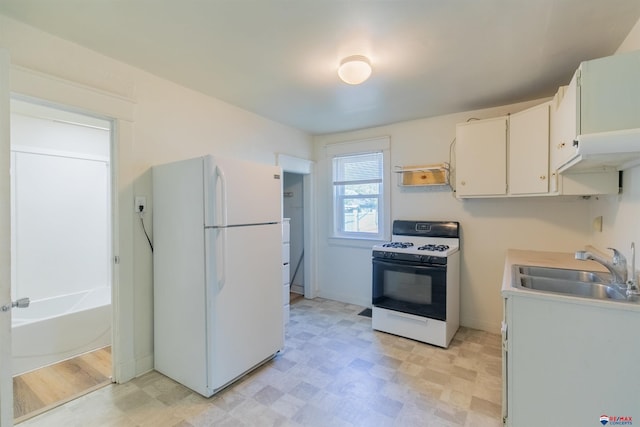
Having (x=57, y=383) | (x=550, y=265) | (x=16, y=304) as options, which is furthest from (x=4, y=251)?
(x=550, y=265)

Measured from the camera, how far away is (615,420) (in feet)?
4.35

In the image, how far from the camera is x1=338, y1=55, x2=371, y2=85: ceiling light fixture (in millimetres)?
2053

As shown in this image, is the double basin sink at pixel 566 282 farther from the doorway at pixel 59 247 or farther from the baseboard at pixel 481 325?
the doorway at pixel 59 247

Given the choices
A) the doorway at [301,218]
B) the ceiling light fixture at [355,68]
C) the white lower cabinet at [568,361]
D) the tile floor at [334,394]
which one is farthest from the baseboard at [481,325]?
the ceiling light fixture at [355,68]

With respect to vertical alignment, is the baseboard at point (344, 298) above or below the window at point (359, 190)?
below

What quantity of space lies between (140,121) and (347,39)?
176cm

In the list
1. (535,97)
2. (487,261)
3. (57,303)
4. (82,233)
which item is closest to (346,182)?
(487,261)

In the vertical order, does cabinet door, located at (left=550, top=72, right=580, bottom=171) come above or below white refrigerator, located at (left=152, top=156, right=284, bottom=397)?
above

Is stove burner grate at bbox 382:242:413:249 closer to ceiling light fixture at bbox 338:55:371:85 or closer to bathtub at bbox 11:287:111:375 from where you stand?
ceiling light fixture at bbox 338:55:371:85

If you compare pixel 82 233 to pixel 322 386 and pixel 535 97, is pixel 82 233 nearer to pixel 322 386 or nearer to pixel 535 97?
pixel 322 386

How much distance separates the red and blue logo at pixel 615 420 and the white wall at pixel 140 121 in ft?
9.73

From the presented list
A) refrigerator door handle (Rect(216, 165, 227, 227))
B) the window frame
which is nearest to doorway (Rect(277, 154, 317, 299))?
the window frame

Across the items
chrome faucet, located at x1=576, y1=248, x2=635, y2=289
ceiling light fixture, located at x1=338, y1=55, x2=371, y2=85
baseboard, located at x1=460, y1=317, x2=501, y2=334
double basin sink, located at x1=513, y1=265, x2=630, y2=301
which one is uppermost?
ceiling light fixture, located at x1=338, y1=55, x2=371, y2=85

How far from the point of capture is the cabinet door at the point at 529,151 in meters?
2.38
